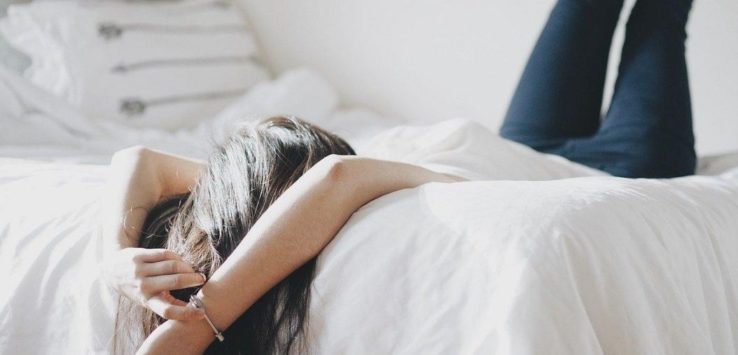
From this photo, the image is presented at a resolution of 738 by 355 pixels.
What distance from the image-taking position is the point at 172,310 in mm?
828

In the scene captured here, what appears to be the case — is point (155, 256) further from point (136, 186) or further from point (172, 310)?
point (136, 186)

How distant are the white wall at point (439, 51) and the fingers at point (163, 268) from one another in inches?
57.9

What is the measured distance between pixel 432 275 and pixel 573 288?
13cm

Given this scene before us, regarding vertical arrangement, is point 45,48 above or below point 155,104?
above

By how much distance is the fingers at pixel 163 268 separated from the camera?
850mm

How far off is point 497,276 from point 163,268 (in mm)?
337

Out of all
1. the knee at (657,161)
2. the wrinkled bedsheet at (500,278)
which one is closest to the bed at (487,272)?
the wrinkled bedsheet at (500,278)

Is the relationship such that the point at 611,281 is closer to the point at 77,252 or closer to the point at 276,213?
the point at 276,213

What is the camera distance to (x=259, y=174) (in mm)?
955

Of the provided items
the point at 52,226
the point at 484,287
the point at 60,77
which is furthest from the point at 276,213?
the point at 60,77

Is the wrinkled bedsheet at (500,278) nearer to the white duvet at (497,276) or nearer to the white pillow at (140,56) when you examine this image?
the white duvet at (497,276)

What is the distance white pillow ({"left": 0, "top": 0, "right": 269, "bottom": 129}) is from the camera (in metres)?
1.98

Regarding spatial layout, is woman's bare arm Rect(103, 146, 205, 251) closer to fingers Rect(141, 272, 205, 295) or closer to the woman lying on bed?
the woman lying on bed

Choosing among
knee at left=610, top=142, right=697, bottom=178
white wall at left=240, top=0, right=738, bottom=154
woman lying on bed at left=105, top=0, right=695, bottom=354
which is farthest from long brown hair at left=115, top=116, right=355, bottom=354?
white wall at left=240, top=0, right=738, bottom=154
